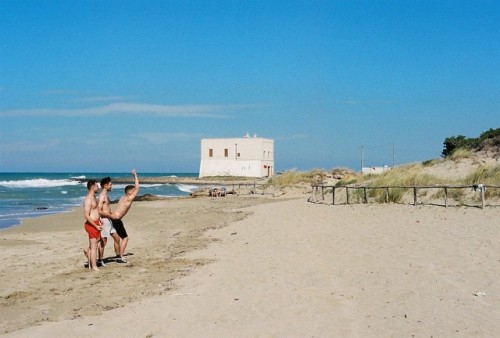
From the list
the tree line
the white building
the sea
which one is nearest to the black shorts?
the sea

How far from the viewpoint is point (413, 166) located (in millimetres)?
25094

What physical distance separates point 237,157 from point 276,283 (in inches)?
2455

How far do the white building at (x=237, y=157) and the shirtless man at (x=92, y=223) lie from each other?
59.1 metres

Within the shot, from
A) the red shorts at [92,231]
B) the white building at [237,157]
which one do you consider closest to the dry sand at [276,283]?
the red shorts at [92,231]

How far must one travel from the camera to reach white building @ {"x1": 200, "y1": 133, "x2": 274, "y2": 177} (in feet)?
227

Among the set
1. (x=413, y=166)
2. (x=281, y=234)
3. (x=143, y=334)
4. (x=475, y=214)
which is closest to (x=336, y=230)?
(x=281, y=234)

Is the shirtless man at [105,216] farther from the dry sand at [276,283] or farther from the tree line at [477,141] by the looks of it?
the tree line at [477,141]

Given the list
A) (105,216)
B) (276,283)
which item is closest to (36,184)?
(105,216)

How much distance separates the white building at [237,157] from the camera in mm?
69250

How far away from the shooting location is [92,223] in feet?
30.8

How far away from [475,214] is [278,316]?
9.60m

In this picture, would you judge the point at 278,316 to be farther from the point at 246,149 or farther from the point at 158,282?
the point at 246,149

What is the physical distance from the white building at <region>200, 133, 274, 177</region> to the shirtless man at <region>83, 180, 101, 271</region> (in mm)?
59137

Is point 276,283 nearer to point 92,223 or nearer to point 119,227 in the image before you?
point 92,223
